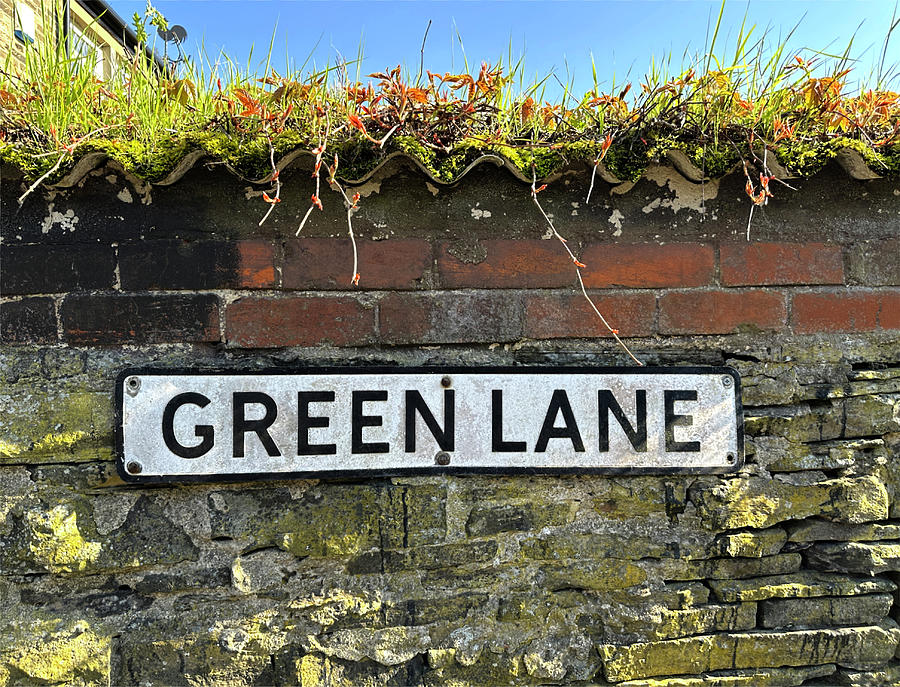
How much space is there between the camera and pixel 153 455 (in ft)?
4.10

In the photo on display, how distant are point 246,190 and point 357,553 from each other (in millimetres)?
838

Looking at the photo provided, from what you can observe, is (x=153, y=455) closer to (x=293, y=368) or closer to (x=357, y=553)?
(x=293, y=368)

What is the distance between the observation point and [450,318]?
4.32 ft

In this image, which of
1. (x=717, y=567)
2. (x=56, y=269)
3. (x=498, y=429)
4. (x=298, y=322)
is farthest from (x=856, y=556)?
(x=56, y=269)

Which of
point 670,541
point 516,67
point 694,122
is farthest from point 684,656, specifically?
point 516,67

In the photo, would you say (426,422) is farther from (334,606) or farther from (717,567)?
(717,567)

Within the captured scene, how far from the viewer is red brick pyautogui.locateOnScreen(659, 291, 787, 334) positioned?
1353mm

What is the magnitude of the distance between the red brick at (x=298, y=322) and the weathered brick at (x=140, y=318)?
→ 57 mm

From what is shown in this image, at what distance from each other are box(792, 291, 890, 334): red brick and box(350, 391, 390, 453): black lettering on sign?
0.99 m

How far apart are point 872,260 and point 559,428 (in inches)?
33.2

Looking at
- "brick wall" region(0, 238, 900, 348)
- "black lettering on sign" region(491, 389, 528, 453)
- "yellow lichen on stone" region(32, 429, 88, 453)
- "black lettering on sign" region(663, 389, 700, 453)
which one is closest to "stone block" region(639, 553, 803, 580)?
"black lettering on sign" region(663, 389, 700, 453)

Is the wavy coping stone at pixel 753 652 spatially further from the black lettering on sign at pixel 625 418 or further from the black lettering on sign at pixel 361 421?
the black lettering on sign at pixel 361 421

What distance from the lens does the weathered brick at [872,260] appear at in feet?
4.54

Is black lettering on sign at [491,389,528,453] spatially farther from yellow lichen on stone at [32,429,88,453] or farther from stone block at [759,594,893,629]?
yellow lichen on stone at [32,429,88,453]
